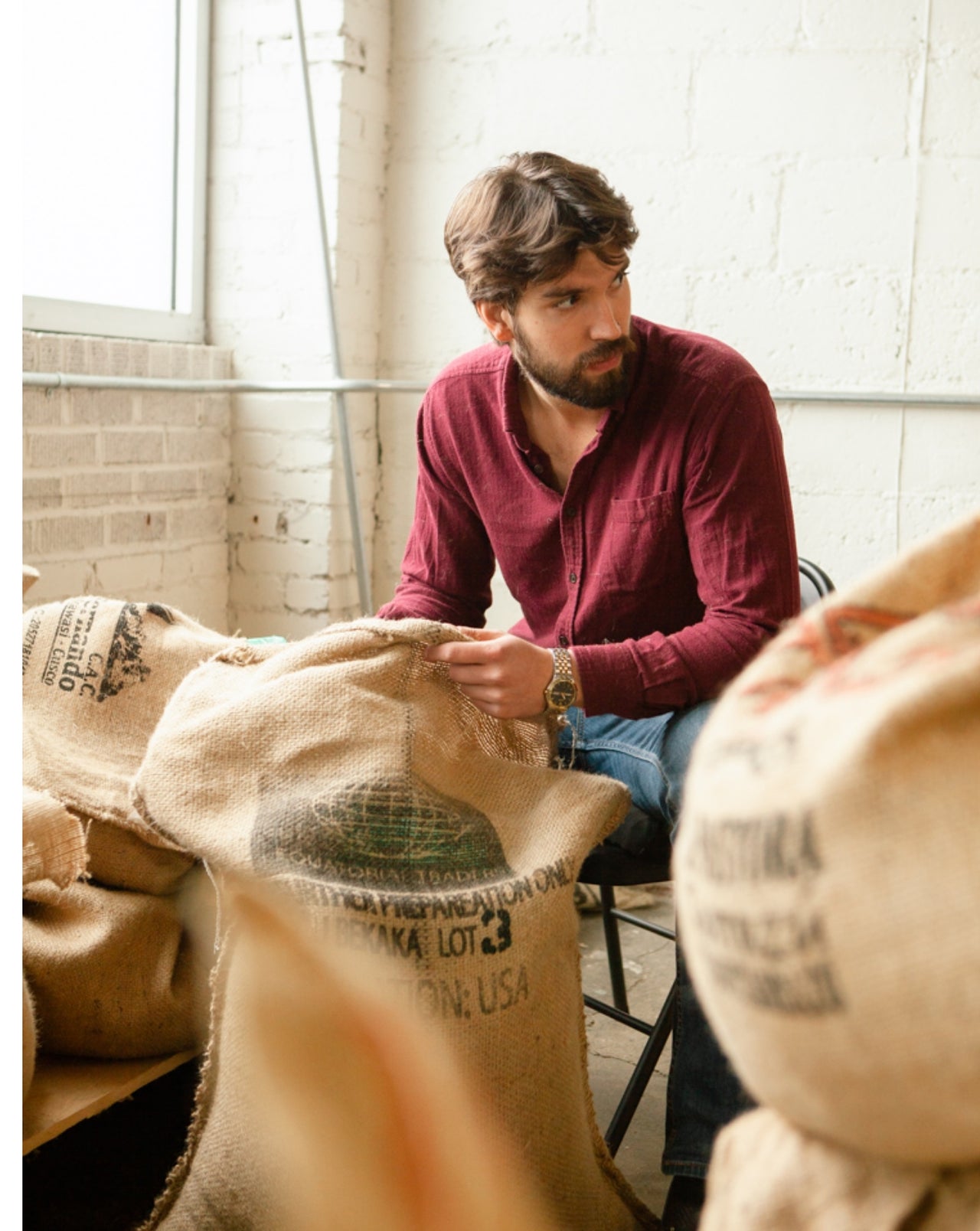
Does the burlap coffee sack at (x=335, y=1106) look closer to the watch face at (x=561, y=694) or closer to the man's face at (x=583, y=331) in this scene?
the watch face at (x=561, y=694)

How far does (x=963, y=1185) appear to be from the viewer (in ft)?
2.16

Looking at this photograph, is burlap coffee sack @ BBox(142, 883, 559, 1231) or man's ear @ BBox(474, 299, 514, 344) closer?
burlap coffee sack @ BBox(142, 883, 559, 1231)

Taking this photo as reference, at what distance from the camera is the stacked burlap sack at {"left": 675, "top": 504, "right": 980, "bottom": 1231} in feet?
1.98

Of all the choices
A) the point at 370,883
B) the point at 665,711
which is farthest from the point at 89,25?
the point at 370,883

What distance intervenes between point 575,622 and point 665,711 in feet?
0.77

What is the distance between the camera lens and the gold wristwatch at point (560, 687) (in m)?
1.51

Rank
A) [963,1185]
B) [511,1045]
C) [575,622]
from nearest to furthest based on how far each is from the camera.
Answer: [963,1185] < [511,1045] < [575,622]

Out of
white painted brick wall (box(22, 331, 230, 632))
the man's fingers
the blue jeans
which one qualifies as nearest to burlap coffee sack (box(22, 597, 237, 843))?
the man's fingers

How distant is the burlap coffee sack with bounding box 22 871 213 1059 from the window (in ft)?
4.66

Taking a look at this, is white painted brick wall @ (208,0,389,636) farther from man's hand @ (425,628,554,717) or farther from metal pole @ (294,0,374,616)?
man's hand @ (425,628,554,717)

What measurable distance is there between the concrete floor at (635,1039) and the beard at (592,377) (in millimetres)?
1021

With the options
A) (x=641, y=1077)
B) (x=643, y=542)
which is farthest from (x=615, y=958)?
(x=643, y=542)

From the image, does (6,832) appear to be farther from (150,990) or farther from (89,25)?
(89,25)

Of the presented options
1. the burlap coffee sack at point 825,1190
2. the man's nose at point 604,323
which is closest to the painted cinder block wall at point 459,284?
the man's nose at point 604,323
